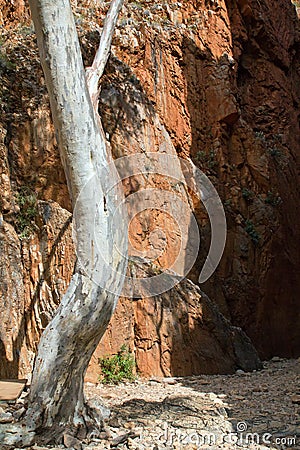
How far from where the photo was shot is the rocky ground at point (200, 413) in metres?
3.76

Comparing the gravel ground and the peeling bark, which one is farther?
the peeling bark

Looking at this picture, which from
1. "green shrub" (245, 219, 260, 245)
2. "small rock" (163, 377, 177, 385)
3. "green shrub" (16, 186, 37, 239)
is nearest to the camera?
"small rock" (163, 377, 177, 385)

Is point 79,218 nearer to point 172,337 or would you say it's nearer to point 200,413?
point 200,413

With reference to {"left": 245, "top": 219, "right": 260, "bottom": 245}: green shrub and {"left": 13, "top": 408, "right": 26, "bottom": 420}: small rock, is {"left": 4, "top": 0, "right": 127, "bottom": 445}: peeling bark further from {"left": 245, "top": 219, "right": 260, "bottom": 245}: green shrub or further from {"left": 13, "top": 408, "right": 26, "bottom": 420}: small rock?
{"left": 245, "top": 219, "right": 260, "bottom": 245}: green shrub

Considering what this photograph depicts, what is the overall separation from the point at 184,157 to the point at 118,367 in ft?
16.5

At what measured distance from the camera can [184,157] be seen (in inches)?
412

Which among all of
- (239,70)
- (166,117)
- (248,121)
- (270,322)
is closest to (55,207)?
(166,117)

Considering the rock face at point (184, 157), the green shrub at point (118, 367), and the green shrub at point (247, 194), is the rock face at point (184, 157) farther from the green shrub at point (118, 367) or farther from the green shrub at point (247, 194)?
the green shrub at point (118, 367)

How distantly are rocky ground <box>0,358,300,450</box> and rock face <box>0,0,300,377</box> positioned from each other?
954 millimetres

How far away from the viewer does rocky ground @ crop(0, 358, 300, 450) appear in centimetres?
376

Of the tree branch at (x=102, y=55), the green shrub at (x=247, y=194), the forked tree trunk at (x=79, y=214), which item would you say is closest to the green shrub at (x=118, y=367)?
the forked tree trunk at (x=79, y=214)

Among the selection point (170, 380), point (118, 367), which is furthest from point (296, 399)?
point (118, 367)

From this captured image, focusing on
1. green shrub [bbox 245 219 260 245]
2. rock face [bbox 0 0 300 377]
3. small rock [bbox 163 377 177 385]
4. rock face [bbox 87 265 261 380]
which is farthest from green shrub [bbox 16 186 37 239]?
green shrub [bbox 245 219 260 245]

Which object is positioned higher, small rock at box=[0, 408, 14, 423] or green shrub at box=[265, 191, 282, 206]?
green shrub at box=[265, 191, 282, 206]
